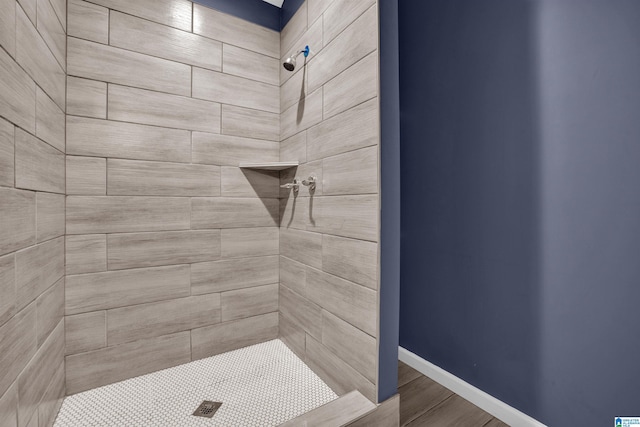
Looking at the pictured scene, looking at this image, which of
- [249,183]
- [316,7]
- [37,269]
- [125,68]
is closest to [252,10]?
[316,7]

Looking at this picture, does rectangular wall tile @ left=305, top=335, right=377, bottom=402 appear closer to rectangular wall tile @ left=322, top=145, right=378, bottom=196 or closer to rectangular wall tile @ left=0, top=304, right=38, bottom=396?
rectangular wall tile @ left=322, top=145, right=378, bottom=196

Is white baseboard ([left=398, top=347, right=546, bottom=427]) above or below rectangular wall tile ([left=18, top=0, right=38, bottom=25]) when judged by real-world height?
below


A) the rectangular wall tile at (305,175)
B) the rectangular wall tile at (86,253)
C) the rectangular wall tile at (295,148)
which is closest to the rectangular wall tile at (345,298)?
the rectangular wall tile at (305,175)

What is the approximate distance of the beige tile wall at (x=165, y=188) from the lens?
137cm

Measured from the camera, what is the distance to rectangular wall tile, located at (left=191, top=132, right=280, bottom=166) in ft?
5.32

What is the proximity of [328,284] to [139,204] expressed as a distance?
1067 mm

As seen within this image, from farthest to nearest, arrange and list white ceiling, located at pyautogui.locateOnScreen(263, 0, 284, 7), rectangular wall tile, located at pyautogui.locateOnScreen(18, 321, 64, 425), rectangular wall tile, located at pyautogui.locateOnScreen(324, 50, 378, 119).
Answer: white ceiling, located at pyautogui.locateOnScreen(263, 0, 284, 7), rectangular wall tile, located at pyautogui.locateOnScreen(324, 50, 378, 119), rectangular wall tile, located at pyautogui.locateOnScreen(18, 321, 64, 425)

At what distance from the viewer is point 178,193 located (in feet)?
5.15

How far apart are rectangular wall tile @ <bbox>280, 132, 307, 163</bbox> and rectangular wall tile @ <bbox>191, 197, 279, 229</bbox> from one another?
312 mm

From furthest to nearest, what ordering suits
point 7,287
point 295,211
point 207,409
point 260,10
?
point 260,10
point 295,211
point 207,409
point 7,287

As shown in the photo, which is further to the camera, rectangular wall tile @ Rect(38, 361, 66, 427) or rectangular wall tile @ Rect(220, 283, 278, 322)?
rectangular wall tile @ Rect(220, 283, 278, 322)

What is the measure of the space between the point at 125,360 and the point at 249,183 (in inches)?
45.2

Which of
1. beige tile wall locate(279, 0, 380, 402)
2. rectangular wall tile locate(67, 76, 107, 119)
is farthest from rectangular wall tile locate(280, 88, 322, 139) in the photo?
rectangular wall tile locate(67, 76, 107, 119)

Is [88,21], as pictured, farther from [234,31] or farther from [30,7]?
[234,31]
